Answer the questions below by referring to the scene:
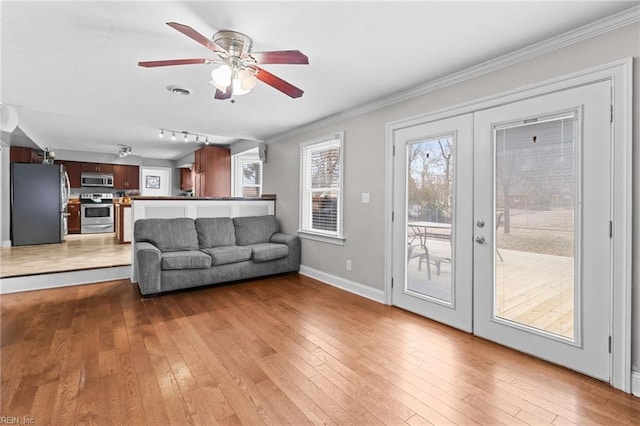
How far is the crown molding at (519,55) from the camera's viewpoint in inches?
75.6

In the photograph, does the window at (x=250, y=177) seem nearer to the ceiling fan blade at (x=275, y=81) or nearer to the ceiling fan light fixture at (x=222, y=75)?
the ceiling fan blade at (x=275, y=81)

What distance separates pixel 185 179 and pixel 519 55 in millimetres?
9213

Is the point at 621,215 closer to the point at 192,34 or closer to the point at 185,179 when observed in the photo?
the point at 192,34

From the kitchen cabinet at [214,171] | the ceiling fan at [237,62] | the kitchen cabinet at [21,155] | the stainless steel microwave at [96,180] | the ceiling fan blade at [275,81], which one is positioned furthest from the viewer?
the stainless steel microwave at [96,180]

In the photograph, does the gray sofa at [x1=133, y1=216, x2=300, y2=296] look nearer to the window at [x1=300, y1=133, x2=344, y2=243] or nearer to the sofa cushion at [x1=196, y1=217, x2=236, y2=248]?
the sofa cushion at [x1=196, y1=217, x2=236, y2=248]

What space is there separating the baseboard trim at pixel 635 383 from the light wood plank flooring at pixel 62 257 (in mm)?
5409

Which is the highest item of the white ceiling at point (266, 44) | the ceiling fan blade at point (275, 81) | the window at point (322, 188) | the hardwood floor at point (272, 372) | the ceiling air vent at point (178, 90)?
the ceiling air vent at point (178, 90)

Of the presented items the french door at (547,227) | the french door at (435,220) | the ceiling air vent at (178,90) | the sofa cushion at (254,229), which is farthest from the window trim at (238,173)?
the french door at (547,227)

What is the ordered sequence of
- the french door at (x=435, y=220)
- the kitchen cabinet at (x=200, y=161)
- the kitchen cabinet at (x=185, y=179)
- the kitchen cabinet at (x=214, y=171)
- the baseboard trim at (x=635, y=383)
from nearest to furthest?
the baseboard trim at (x=635, y=383) < the french door at (x=435, y=220) < the kitchen cabinet at (x=214, y=171) < the kitchen cabinet at (x=200, y=161) < the kitchen cabinet at (x=185, y=179)

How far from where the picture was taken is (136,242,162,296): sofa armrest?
141 inches

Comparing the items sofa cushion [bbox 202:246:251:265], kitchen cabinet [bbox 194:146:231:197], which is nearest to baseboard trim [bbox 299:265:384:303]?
sofa cushion [bbox 202:246:251:265]

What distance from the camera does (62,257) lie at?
5023mm

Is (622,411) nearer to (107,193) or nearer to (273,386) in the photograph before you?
(273,386)

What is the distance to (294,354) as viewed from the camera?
7.69ft
